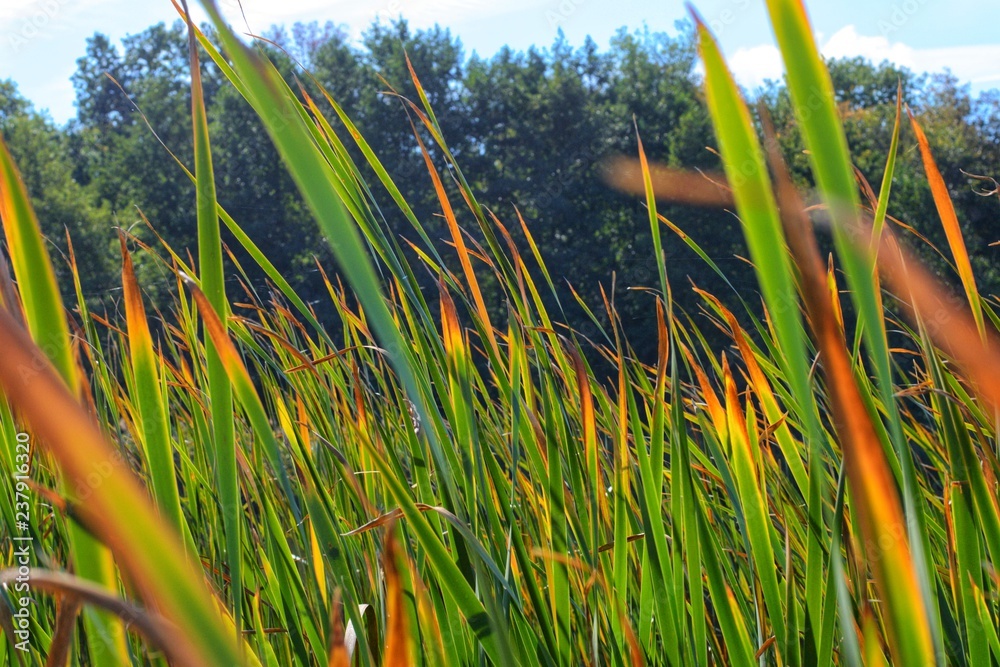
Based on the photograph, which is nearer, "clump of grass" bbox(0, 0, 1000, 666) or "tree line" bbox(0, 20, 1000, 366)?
"clump of grass" bbox(0, 0, 1000, 666)

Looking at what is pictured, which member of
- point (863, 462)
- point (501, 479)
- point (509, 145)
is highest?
point (509, 145)

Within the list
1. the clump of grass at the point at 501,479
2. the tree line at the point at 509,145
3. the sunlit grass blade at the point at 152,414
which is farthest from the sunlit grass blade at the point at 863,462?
the tree line at the point at 509,145

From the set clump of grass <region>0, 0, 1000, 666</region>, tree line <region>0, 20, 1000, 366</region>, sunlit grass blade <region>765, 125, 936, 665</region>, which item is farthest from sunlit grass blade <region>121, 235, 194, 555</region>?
tree line <region>0, 20, 1000, 366</region>

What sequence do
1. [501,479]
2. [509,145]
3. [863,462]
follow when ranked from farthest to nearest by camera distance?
1. [509,145]
2. [501,479]
3. [863,462]

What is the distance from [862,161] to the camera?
1800 centimetres

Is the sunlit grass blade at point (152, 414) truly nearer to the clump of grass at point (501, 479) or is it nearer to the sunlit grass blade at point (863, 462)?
the clump of grass at point (501, 479)

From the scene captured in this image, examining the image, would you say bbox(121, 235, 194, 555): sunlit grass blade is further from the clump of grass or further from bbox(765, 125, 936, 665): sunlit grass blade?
bbox(765, 125, 936, 665): sunlit grass blade

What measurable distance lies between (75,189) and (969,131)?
69.1ft

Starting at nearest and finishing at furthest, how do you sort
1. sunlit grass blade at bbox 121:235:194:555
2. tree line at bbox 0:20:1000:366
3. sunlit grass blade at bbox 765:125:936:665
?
sunlit grass blade at bbox 765:125:936:665 → sunlit grass blade at bbox 121:235:194:555 → tree line at bbox 0:20:1000:366

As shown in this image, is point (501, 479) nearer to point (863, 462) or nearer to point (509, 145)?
point (863, 462)

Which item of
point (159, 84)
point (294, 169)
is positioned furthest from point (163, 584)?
point (159, 84)

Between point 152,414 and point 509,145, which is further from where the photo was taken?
point 509,145

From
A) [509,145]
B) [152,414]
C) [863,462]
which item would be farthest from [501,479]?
[509,145]

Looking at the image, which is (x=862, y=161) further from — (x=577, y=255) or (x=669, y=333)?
(x=669, y=333)
